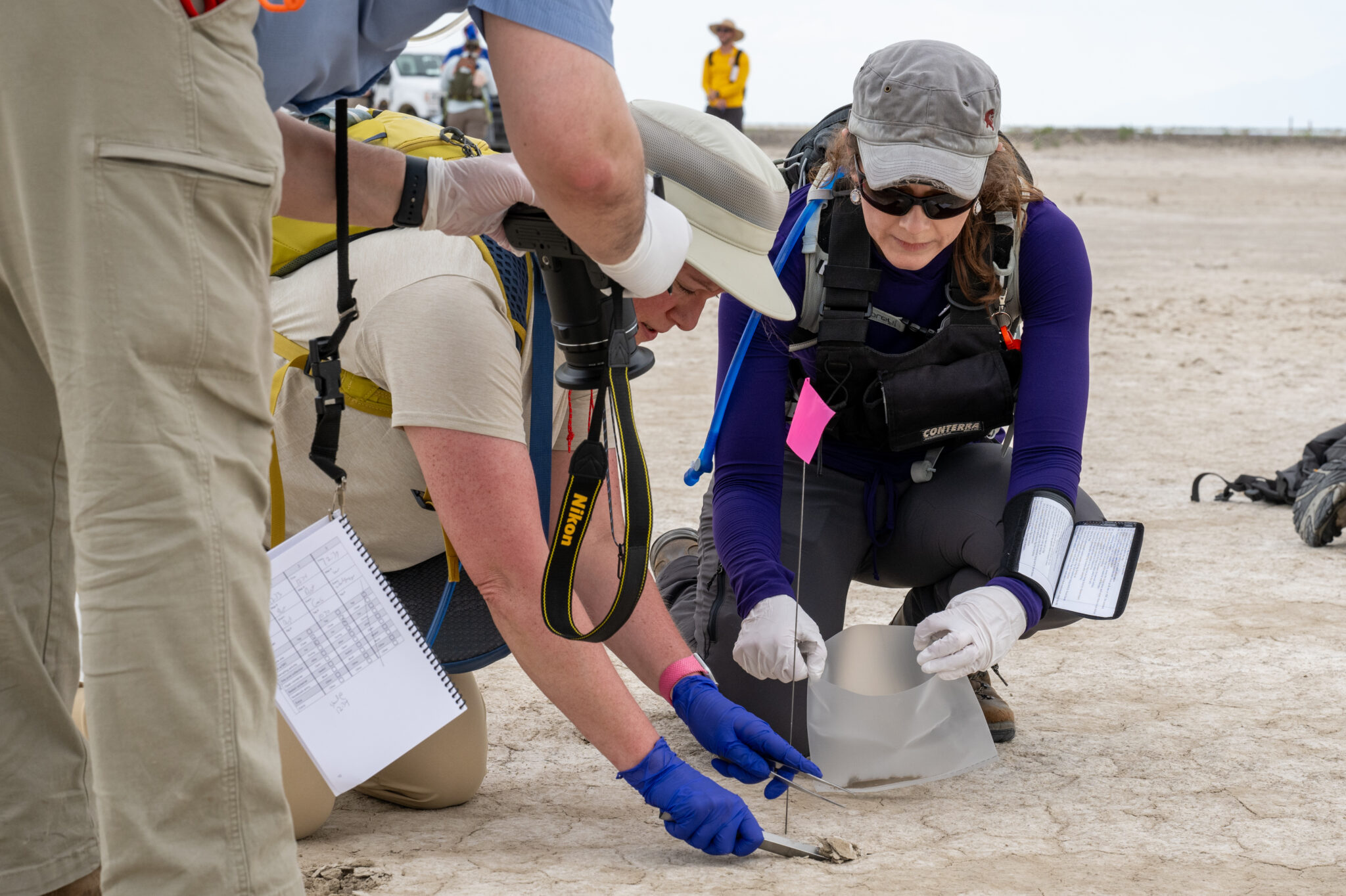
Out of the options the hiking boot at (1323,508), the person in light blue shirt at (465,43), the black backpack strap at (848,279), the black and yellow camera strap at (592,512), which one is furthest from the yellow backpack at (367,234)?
the person in light blue shirt at (465,43)

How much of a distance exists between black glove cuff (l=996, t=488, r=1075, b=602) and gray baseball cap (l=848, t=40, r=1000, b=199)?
56 centimetres

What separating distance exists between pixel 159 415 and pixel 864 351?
1.61 metres

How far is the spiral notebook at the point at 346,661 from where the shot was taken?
1.83 meters

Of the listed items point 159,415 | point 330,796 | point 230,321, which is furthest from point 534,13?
point 330,796

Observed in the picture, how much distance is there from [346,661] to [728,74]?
13.8 meters

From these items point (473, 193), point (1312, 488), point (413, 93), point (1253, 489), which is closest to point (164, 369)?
point (473, 193)

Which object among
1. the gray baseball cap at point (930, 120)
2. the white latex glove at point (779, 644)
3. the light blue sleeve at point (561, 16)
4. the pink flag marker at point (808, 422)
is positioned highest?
the light blue sleeve at point (561, 16)

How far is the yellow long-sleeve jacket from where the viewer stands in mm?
14750

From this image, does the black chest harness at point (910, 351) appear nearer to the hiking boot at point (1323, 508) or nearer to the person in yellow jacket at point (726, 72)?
the hiking boot at point (1323, 508)

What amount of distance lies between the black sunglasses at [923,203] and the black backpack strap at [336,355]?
104 centimetres

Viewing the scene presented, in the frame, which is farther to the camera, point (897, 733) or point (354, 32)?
point (897, 733)

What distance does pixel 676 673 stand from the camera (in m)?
2.21

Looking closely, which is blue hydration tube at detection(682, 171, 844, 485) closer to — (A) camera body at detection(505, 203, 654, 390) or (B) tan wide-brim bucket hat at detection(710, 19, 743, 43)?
(A) camera body at detection(505, 203, 654, 390)

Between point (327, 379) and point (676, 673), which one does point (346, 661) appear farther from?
point (676, 673)
